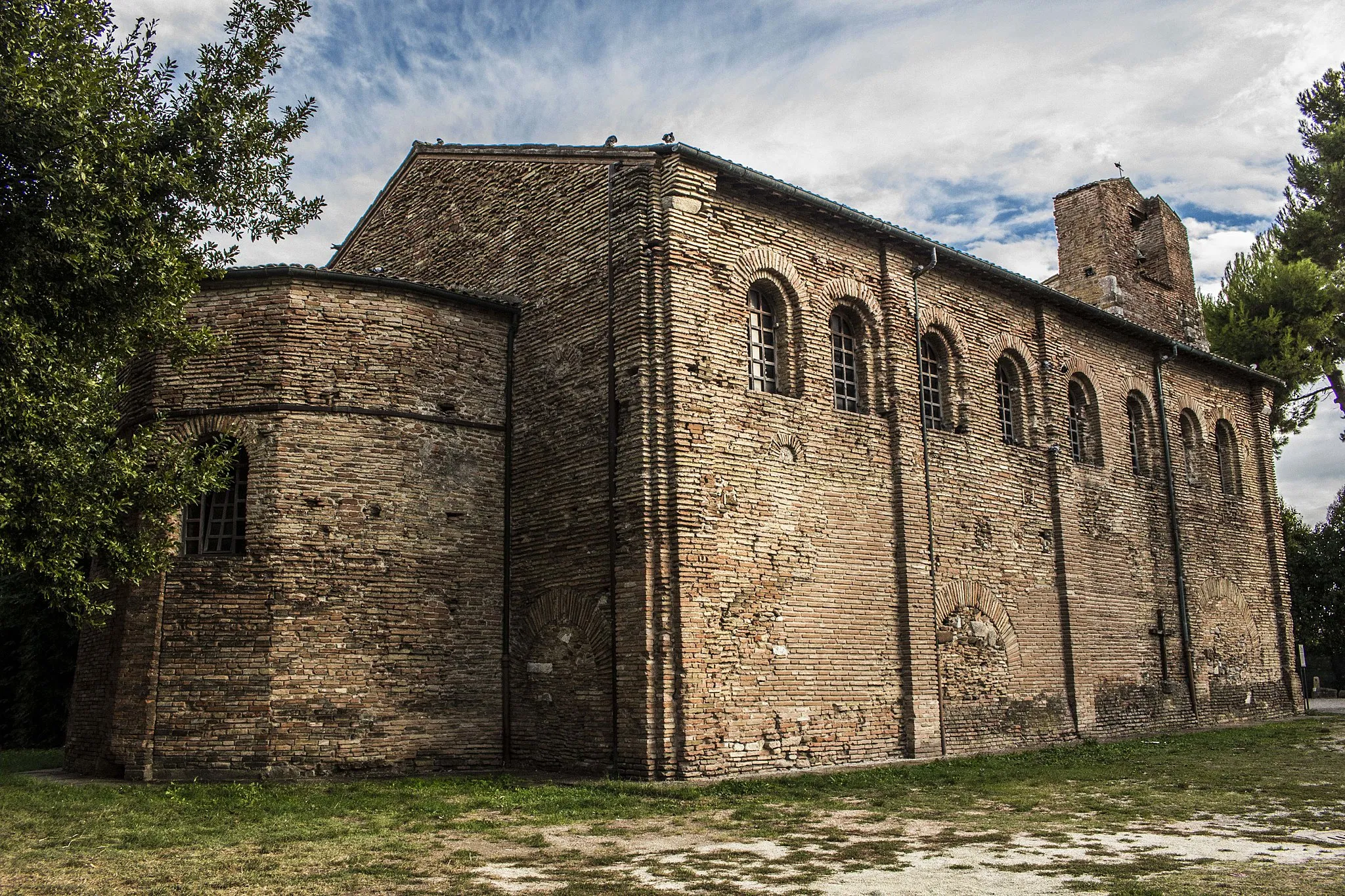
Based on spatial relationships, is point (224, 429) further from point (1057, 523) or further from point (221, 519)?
point (1057, 523)

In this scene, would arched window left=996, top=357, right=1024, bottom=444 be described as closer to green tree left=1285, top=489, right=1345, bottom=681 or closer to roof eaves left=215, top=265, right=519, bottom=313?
roof eaves left=215, top=265, right=519, bottom=313

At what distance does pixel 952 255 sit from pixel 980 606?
4.80 metres

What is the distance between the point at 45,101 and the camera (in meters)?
7.89

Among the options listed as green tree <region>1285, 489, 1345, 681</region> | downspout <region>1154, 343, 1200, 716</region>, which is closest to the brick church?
downspout <region>1154, 343, 1200, 716</region>

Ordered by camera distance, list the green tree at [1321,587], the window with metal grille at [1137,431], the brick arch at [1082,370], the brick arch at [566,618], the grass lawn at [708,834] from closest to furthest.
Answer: the grass lawn at [708,834] < the brick arch at [566,618] < the brick arch at [1082,370] < the window with metal grille at [1137,431] < the green tree at [1321,587]

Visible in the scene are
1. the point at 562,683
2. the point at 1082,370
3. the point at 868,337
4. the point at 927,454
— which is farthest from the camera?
the point at 1082,370

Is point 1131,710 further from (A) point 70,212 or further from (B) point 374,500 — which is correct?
(A) point 70,212

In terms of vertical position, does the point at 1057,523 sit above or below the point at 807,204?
below

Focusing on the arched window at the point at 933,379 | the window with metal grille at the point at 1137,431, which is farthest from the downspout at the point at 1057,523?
the window with metal grille at the point at 1137,431

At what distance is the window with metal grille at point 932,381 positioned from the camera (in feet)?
46.2

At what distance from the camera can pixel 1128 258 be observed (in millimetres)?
22359

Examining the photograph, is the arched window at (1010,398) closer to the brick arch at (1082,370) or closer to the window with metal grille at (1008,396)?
the window with metal grille at (1008,396)

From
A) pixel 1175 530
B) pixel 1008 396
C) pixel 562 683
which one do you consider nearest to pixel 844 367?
pixel 1008 396

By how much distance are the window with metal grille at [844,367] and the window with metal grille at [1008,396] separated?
3241mm
